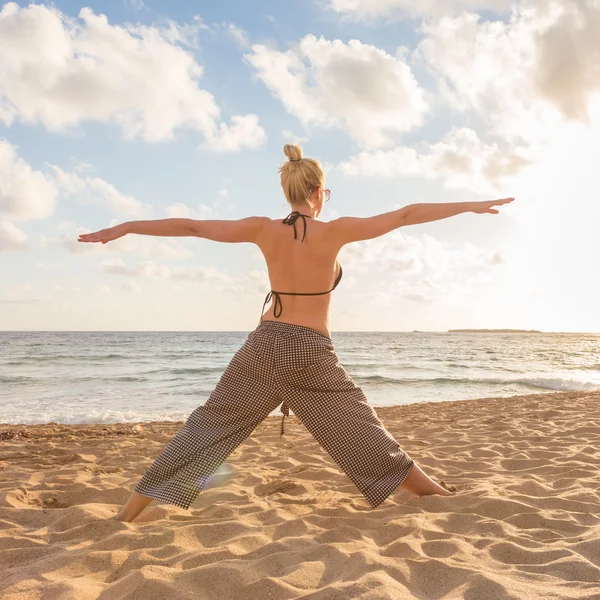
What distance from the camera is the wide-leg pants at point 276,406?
2896 millimetres

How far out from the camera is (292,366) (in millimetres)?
2883

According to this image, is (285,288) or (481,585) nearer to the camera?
(481,585)

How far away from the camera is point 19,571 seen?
2.38 m

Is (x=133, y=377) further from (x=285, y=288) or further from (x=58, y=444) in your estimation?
(x=285, y=288)

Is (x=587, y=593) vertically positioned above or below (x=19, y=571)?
above

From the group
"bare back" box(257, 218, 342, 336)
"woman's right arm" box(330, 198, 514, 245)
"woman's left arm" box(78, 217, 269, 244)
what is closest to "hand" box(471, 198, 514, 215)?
"woman's right arm" box(330, 198, 514, 245)

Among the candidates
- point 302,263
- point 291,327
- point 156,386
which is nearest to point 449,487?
point 291,327

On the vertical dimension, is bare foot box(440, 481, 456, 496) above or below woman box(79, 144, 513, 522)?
below

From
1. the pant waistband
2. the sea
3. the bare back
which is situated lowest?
the sea

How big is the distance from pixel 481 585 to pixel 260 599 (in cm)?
90

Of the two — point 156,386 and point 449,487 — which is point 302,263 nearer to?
point 449,487

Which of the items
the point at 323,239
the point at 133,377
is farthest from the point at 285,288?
the point at 133,377

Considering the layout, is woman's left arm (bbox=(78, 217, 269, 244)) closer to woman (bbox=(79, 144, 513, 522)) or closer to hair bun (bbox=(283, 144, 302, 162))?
woman (bbox=(79, 144, 513, 522))

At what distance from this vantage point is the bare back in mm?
2920
